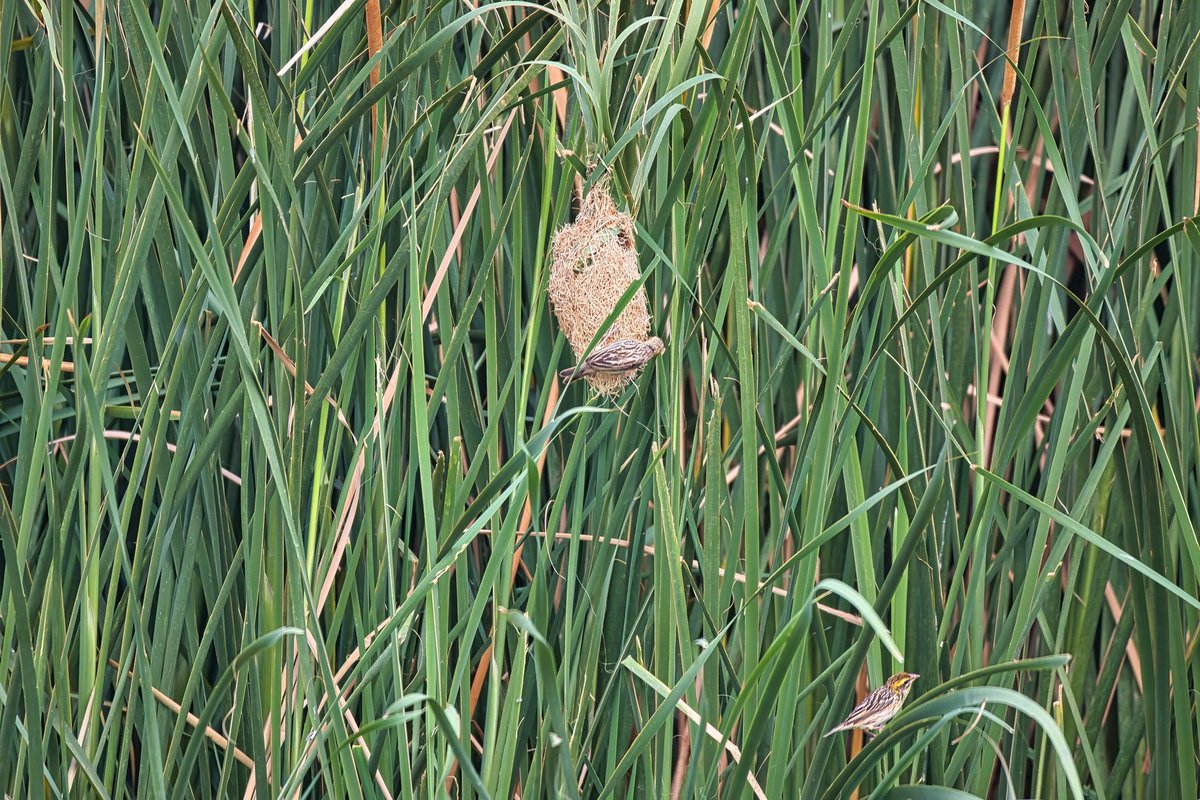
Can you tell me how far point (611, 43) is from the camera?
67cm

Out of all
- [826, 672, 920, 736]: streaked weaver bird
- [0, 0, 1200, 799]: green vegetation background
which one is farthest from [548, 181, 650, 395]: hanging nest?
[826, 672, 920, 736]: streaked weaver bird

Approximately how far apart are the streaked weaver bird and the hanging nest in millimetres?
282

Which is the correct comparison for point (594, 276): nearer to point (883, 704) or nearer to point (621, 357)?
point (621, 357)

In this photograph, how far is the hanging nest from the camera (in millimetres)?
814

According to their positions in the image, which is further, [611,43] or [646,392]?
[646,392]

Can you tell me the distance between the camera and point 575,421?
3.05 ft

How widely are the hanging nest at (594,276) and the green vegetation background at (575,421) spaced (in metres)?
0.02

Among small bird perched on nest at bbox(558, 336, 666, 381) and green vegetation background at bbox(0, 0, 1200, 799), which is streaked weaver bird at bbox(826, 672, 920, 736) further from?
small bird perched on nest at bbox(558, 336, 666, 381)

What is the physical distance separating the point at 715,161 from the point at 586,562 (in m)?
0.34

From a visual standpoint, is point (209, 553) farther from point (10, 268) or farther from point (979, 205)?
point (979, 205)

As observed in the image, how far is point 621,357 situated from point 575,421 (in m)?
0.19

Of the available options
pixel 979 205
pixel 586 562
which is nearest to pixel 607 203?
pixel 586 562

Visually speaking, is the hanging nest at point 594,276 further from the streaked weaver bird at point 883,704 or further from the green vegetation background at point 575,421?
the streaked weaver bird at point 883,704

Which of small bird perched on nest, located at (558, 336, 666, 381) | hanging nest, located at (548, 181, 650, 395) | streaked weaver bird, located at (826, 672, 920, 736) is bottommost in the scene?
streaked weaver bird, located at (826, 672, 920, 736)
